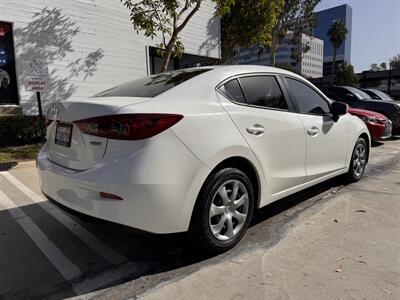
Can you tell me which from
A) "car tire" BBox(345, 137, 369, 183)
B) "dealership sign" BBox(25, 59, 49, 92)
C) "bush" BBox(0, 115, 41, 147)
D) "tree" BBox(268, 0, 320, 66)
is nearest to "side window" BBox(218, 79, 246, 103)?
"car tire" BBox(345, 137, 369, 183)

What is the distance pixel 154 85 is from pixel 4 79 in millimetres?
Result: 8204

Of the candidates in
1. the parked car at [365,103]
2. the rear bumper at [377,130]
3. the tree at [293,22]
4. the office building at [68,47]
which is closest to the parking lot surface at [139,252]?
the rear bumper at [377,130]

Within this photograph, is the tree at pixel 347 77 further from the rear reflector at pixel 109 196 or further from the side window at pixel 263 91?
the rear reflector at pixel 109 196

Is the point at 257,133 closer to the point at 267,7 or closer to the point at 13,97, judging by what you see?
the point at 13,97

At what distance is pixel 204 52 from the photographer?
1566 centimetres

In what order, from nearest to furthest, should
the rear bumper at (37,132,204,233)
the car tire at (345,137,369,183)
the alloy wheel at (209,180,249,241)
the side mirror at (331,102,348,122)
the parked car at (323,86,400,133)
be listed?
1. the rear bumper at (37,132,204,233)
2. the alloy wheel at (209,180,249,241)
3. the side mirror at (331,102,348,122)
4. the car tire at (345,137,369,183)
5. the parked car at (323,86,400,133)

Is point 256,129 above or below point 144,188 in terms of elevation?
above

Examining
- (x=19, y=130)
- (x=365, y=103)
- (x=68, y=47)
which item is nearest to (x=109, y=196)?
(x=19, y=130)

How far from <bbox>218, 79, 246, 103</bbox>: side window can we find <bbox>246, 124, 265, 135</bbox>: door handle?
27cm

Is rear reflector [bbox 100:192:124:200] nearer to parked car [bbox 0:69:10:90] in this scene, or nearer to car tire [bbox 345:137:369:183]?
car tire [bbox 345:137:369:183]

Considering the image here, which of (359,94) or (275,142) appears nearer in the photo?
(275,142)

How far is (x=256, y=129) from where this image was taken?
3.58 metres

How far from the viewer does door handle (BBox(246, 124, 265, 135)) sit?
3.51 meters

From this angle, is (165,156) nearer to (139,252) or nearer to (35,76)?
(139,252)
